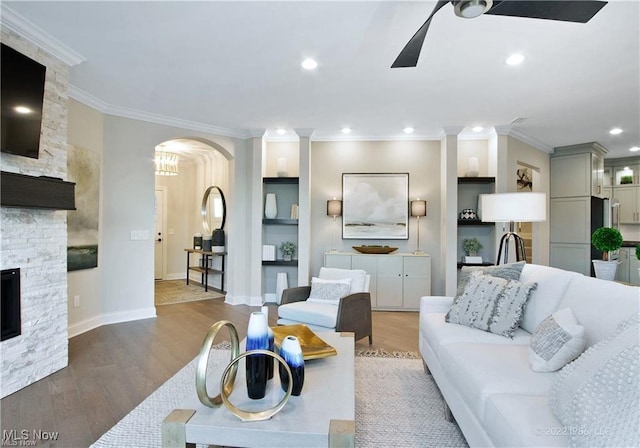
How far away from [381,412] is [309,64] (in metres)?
2.82

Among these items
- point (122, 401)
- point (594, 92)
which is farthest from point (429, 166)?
point (122, 401)

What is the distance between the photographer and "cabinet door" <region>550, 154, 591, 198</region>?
5946 millimetres

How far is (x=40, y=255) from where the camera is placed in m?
2.74

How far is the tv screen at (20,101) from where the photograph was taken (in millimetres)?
2359

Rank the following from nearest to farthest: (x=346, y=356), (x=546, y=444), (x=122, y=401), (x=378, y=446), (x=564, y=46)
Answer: (x=546, y=444) → (x=378, y=446) → (x=346, y=356) → (x=122, y=401) → (x=564, y=46)

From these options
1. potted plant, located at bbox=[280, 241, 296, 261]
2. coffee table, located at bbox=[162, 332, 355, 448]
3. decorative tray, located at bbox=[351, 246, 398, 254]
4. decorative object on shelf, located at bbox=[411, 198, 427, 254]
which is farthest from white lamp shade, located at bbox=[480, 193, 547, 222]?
potted plant, located at bbox=[280, 241, 296, 261]

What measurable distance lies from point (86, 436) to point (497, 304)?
272 centimetres

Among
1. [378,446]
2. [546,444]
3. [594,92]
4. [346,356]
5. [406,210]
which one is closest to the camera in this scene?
[546,444]

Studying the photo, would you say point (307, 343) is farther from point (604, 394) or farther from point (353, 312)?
point (604, 394)

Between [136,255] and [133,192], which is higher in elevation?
[133,192]

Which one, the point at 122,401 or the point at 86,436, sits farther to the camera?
the point at 122,401

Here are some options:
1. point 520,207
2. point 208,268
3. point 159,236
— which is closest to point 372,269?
point 520,207

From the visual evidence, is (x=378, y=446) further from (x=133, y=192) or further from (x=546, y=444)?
(x=133, y=192)

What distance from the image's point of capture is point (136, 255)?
454cm
